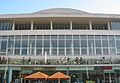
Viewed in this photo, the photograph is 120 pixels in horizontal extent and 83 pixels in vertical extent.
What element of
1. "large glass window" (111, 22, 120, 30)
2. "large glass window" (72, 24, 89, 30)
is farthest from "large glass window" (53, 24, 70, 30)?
"large glass window" (111, 22, 120, 30)

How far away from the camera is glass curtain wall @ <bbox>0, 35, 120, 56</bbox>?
33219mm

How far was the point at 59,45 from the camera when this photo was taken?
3359cm

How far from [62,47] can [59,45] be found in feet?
1.86

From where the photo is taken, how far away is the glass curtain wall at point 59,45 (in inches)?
1308

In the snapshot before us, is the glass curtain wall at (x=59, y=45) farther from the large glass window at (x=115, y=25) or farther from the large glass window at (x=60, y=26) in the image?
the large glass window at (x=60, y=26)

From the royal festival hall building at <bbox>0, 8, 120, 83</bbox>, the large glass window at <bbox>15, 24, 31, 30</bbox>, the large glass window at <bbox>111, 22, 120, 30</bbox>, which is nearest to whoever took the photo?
the royal festival hall building at <bbox>0, 8, 120, 83</bbox>

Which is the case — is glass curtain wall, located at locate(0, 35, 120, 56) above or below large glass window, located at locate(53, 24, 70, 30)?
below

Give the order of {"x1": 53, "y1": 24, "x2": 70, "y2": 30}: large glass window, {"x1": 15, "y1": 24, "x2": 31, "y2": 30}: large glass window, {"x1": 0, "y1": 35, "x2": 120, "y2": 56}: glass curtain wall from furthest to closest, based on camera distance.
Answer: {"x1": 53, "y1": 24, "x2": 70, "y2": 30}: large glass window
{"x1": 15, "y1": 24, "x2": 31, "y2": 30}: large glass window
{"x1": 0, "y1": 35, "x2": 120, "y2": 56}: glass curtain wall

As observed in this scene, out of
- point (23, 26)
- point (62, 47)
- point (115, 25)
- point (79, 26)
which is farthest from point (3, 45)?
point (115, 25)

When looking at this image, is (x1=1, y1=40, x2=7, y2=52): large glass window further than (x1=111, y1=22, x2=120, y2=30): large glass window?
No

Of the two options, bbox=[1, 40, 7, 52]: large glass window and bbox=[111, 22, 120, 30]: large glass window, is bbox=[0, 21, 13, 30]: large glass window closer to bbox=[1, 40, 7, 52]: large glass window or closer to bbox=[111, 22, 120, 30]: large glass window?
bbox=[1, 40, 7, 52]: large glass window

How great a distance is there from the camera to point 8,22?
36281mm

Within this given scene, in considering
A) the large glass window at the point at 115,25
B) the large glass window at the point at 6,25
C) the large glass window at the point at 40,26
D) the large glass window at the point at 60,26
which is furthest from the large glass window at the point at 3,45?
the large glass window at the point at 115,25

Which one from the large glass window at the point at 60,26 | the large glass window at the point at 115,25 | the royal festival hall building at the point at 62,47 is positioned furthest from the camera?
the large glass window at the point at 60,26
